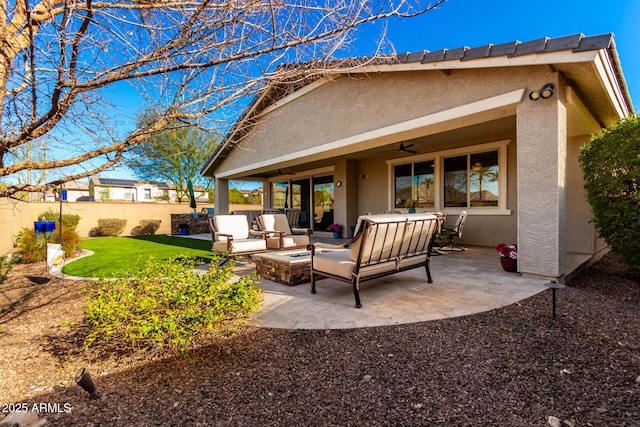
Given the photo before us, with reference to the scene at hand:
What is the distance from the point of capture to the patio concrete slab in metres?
3.22

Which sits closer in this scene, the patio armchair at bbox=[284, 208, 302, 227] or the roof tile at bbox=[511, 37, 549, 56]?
the roof tile at bbox=[511, 37, 549, 56]

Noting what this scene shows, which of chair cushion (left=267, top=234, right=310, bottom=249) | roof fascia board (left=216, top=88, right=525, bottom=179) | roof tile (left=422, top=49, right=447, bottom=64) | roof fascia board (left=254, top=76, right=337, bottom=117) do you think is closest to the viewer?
roof fascia board (left=216, top=88, right=525, bottom=179)

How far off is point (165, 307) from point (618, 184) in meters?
5.92

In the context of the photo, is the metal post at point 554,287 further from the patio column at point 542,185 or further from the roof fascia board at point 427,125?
the roof fascia board at point 427,125

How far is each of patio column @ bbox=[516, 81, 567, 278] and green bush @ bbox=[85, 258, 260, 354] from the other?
4298 mm

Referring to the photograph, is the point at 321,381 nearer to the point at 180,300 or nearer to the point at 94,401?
the point at 180,300

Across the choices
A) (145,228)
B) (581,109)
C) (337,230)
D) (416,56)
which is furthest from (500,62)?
(145,228)

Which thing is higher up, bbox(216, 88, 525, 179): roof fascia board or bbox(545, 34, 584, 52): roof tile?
bbox(545, 34, 584, 52): roof tile

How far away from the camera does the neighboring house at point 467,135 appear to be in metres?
4.41

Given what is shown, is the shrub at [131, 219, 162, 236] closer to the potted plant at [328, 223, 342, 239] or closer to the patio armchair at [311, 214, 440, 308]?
the potted plant at [328, 223, 342, 239]

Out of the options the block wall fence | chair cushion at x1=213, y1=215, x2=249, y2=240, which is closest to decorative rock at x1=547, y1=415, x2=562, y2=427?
chair cushion at x1=213, y1=215, x2=249, y2=240

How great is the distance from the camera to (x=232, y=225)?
687cm

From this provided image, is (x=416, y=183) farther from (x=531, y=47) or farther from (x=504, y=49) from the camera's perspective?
(x=531, y=47)

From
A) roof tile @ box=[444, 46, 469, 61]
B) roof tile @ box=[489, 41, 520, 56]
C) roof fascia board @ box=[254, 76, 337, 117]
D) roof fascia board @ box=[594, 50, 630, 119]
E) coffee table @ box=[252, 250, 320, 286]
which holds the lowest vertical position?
coffee table @ box=[252, 250, 320, 286]
